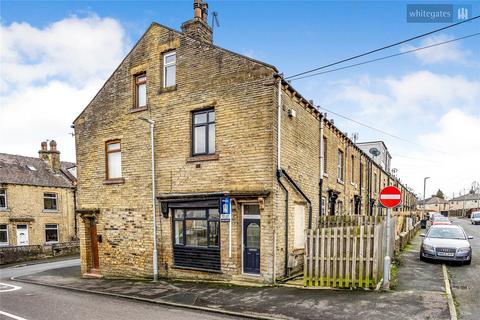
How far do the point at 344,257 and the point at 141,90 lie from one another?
431 inches

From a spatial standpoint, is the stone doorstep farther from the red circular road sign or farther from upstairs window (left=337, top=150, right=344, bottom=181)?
upstairs window (left=337, top=150, right=344, bottom=181)

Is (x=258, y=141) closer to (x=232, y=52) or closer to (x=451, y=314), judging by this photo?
(x=232, y=52)

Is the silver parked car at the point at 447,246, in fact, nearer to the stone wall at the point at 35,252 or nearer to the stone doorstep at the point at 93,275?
the stone doorstep at the point at 93,275

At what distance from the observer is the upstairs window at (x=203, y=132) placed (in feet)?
39.2

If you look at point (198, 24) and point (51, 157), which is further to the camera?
point (51, 157)

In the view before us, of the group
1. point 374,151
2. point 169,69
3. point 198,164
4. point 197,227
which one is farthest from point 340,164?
point 374,151

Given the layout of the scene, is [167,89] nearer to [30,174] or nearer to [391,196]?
[391,196]

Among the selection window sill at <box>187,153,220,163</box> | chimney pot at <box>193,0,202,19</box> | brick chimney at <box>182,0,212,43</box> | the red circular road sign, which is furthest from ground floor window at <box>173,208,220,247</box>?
chimney pot at <box>193,0,202,19</box>

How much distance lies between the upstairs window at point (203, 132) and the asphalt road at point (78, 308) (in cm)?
561

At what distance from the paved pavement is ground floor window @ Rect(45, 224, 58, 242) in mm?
19267

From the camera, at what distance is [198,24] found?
1302cm

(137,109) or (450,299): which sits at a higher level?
(137,109)

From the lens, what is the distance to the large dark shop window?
1150 cm

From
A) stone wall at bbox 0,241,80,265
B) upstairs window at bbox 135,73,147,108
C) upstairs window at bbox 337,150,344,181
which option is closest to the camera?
upstairs window at bbox 135,73,147,108
